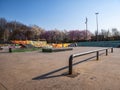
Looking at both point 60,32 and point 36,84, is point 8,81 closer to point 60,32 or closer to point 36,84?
point 36,84

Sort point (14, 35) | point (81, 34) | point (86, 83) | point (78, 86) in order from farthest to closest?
point (81, 34), point (14, 35), point (86, 83), point (78, 86)

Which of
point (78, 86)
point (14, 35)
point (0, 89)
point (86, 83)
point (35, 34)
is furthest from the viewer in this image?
point (35, 34)

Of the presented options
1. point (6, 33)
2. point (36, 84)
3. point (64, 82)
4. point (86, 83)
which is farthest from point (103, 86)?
point (6, 33)

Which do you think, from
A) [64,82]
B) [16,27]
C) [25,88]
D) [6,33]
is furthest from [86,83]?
[16,27]

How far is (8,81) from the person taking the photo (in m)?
4.96

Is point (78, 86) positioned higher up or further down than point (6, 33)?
further down

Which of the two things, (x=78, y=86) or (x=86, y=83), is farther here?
(x=86, y=83)

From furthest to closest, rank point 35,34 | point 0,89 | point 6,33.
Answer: point 35,34 < point 6,33 < point 0,89

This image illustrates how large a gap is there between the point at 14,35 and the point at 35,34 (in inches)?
472

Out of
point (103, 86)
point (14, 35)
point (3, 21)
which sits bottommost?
point (103, 86)

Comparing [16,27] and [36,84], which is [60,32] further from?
[36,84]

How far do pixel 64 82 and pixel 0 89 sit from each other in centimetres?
206

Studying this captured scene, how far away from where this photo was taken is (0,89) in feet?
13.7

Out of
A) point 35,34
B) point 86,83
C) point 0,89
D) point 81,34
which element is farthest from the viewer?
point 81,34
